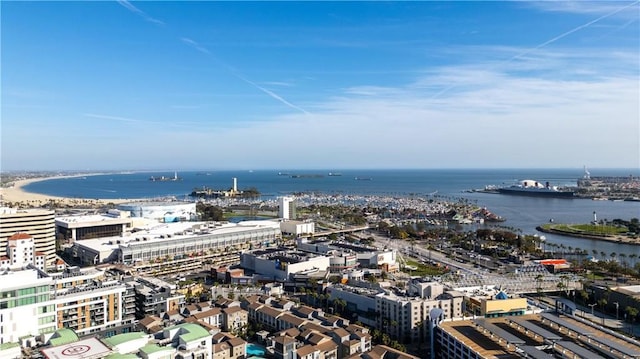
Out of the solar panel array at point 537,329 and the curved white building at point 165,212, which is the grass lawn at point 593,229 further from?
the curved white building at point 165,212

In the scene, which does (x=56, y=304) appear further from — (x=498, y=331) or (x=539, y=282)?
(x=539, y=282)

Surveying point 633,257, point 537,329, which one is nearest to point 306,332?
point 537,329

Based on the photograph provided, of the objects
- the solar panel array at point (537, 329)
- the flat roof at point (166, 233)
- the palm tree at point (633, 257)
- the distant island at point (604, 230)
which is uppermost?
the solar panel array at point (537, 329)

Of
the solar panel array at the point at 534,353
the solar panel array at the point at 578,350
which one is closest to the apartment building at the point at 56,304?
the solar panel array at the point at 534,353

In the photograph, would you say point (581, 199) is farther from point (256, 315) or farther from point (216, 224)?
point (256, 315)

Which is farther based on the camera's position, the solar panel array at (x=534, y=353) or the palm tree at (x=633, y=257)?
the palm tree at (x=633, y=257)

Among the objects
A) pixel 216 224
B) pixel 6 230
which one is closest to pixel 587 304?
pixel 216 224

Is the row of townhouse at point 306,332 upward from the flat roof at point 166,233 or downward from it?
downward

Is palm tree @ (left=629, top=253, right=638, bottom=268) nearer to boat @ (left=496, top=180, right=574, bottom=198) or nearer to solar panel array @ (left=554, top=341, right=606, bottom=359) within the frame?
solar panel array @ (left=554, top=341, right=606, bottom=359)

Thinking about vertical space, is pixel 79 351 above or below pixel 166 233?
above

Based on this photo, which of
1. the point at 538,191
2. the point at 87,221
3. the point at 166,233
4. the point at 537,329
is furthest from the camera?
the point at 538,191
